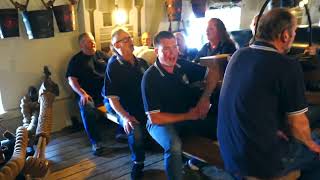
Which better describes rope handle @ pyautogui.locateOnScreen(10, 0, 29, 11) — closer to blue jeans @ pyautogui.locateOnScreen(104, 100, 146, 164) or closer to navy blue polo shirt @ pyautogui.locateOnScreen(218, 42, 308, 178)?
blue jeans @ pyautogui.locateOnScreen(104, 100, 146, 164)

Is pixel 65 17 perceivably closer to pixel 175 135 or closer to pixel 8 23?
pixel 8 23

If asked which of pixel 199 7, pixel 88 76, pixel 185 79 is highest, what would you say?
pixel 199 7

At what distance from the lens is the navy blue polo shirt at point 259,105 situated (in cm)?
135

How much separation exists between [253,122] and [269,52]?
323 millimetres

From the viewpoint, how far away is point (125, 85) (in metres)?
2.57

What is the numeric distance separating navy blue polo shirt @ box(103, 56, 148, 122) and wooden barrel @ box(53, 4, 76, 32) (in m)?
0.90

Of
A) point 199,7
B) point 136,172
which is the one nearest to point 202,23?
point 199,7

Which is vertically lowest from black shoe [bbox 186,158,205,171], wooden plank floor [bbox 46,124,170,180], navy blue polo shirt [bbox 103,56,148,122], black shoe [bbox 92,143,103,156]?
wooden plank floor [bbox 46,124,170,180]

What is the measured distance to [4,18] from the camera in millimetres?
2857

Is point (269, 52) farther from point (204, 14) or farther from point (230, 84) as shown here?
point (204, 14)

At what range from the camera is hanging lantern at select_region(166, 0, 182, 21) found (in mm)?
3990

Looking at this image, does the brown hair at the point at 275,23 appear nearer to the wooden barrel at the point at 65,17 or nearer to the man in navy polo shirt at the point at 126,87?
the man in navy polo shirt at the point at 126,87

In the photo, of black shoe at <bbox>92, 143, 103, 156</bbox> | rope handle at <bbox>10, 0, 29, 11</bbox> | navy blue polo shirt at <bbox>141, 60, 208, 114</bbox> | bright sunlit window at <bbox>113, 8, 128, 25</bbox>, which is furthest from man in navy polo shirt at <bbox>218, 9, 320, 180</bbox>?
bright sunlit window at <bbox>113, 8, 128, 25</bbox>

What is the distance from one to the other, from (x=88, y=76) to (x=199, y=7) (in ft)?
6.14
